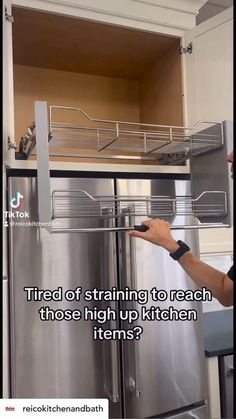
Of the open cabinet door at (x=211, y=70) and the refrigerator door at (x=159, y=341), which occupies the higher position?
the open cabinet door at (x=211, y=70)

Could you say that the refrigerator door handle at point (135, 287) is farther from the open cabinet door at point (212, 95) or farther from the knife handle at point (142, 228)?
the open cabinet door at point (212, 95)

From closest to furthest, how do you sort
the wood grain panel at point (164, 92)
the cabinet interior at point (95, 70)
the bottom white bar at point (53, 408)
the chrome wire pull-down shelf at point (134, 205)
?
the bottom white bar at point (53, 408) → the chrome wire pull-down shelf at point (134, 205) → the cabinet interior at point (95, 70) → the wood grain panel at point (164, 92)

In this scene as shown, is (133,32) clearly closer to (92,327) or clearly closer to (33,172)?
(33,172)

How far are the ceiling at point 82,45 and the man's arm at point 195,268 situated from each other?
0.69 m

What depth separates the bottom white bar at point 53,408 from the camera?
98 cm

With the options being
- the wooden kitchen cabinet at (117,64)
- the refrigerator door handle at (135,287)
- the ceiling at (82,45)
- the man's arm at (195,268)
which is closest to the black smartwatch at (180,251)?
the man's arm at (195,268)

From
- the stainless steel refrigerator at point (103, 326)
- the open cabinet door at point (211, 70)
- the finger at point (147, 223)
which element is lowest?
the stainless steel refrigerator at point (103, 326)

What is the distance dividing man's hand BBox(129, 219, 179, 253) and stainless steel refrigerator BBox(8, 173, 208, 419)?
0.22 feet

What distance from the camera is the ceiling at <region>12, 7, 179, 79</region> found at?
1.18 m

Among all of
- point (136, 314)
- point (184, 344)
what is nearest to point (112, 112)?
point (136, 314)

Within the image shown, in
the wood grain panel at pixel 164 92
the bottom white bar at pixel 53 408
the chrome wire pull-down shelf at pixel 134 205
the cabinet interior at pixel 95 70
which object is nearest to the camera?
the bottom white bar at pixel 53 408

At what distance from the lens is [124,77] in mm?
1507

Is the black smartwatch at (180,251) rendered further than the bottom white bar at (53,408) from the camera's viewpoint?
Yes

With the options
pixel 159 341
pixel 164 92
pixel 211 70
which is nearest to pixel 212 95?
pixel 211 70
